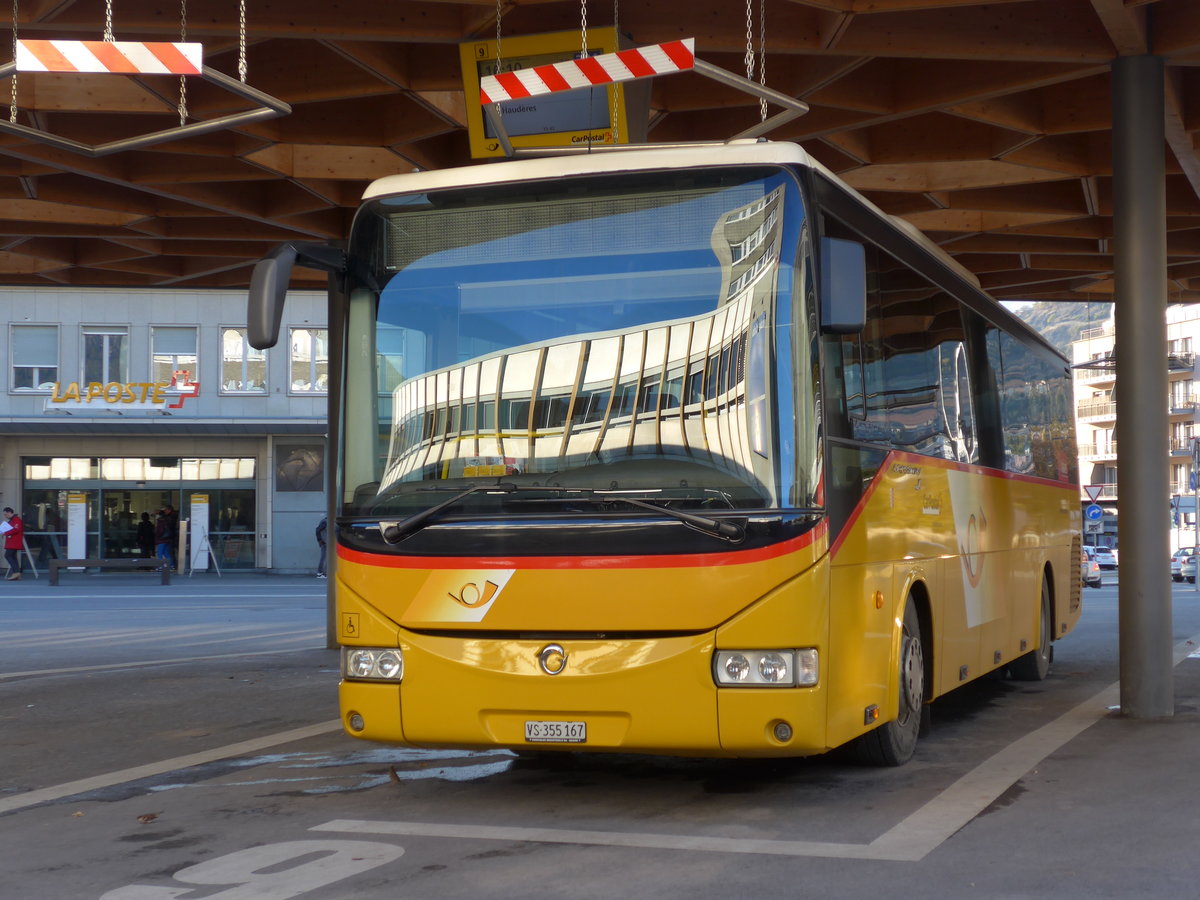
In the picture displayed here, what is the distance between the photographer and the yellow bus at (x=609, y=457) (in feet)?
23.2

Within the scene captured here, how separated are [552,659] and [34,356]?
131ft

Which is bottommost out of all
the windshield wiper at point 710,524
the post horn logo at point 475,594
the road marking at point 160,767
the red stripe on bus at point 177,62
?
the road marking at point 160,767

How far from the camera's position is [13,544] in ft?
129

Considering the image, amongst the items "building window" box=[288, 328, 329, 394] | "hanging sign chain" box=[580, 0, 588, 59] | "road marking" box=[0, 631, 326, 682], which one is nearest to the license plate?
"hanging sign chain" box=[580, 0, 588, 59]

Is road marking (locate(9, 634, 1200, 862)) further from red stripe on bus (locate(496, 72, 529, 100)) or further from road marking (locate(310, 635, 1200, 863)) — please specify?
red stripe on bus (locate(496, 72, 529, 100))

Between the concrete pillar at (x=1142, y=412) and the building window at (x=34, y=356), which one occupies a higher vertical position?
the building window at (x=34, y=356)

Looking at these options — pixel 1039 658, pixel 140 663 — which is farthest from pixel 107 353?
pixel 1039 658

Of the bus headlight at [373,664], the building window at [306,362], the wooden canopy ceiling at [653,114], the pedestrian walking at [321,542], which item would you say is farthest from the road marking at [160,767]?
the building window at [306,362]

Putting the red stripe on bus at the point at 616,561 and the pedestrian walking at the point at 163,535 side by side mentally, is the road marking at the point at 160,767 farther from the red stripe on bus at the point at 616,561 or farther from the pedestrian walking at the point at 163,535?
the pedestrian walking at the point at 163,535

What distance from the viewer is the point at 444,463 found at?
750cm

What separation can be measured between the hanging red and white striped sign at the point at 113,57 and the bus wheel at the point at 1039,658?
9.06m

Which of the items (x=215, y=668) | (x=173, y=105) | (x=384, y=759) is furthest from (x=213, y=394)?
(x=384, y=759)

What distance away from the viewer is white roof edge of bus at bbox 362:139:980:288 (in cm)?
745

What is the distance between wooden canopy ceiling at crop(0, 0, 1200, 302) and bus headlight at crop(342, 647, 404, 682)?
4.43 metres
